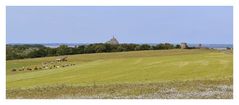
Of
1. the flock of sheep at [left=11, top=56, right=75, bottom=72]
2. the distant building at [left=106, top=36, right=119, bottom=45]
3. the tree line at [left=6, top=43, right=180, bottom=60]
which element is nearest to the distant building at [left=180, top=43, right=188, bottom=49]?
the tree line at [left=6, top=43, right=180, bottom=60]

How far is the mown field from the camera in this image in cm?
1359

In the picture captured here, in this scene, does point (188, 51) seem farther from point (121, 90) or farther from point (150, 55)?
point (121, 90)

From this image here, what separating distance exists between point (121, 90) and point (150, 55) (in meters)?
7.26

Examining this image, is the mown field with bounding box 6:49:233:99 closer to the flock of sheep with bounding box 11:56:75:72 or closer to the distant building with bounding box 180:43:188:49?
the flock of sheep with bounding box 11:56:75:72

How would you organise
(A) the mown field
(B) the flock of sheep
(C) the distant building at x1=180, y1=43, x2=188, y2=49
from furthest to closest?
(B) the flock of sheep, (C) the distant building at x1=180, y1=43, x2=188, y2=49, (A) the mown field

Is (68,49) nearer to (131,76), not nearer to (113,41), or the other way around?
(113,41)

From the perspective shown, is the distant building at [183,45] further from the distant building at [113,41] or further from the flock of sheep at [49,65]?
the flock of sheep at [49,65]

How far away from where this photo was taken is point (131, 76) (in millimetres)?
17062

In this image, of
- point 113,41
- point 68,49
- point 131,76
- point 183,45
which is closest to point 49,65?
point 68,49

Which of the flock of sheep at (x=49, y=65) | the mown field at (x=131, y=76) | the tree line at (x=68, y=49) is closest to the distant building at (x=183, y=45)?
the tree line at (x=68, y=49)

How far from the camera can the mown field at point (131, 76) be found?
1359cm
